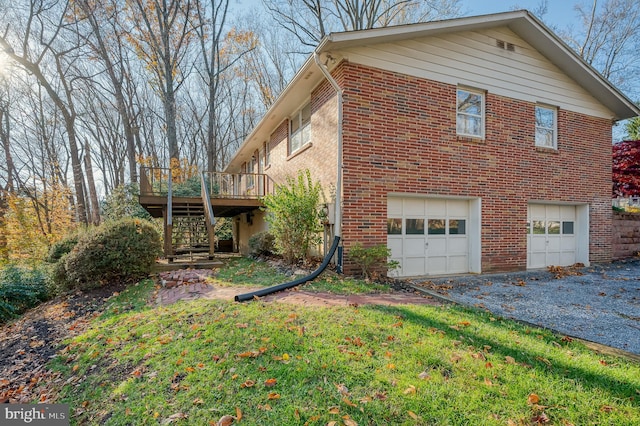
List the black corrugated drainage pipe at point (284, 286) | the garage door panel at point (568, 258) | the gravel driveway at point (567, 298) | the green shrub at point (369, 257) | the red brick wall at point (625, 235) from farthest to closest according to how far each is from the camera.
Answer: the red brick wall at point (625, 235), the garage door panel at point (568, 258), the green shrub at point (369, 257), the black corrugated drainage pipe at point (284, 286), the gravel driveway at point (567, 298)

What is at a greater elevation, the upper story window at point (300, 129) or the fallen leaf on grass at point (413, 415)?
the upper story window at point (300, 129)

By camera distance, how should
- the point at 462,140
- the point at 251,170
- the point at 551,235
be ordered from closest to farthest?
the point at 462,140 → the point at 551,235 → the point at 251,170

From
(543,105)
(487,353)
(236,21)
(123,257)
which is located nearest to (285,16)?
(236,21)

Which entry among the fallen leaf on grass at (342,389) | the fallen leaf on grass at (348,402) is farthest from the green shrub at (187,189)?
the fallen leaf on grass at (348,402)

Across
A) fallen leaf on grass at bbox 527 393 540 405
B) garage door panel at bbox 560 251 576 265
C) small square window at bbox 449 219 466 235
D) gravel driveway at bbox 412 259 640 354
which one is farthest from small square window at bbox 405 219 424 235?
fallen leaf on grass at bbox 527 393 540 405

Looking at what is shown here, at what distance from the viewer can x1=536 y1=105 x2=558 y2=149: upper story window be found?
30.8 feet

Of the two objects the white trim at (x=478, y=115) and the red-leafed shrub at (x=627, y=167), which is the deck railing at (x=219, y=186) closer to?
the white trim at (x=478, y=115)

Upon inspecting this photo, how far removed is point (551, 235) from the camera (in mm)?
9844

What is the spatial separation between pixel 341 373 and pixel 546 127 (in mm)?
10016

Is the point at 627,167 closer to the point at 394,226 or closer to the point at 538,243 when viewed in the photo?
the point at 538,243

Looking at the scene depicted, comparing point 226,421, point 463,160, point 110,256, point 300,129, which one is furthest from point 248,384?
point 300,129

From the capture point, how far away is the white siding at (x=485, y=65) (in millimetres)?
7598

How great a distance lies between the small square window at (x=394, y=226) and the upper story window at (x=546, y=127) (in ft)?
16.7

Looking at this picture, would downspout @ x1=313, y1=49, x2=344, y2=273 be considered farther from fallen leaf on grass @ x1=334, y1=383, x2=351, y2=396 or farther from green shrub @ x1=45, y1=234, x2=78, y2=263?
green shrub @ x1=45, y1=234, x2=78, y2=263
